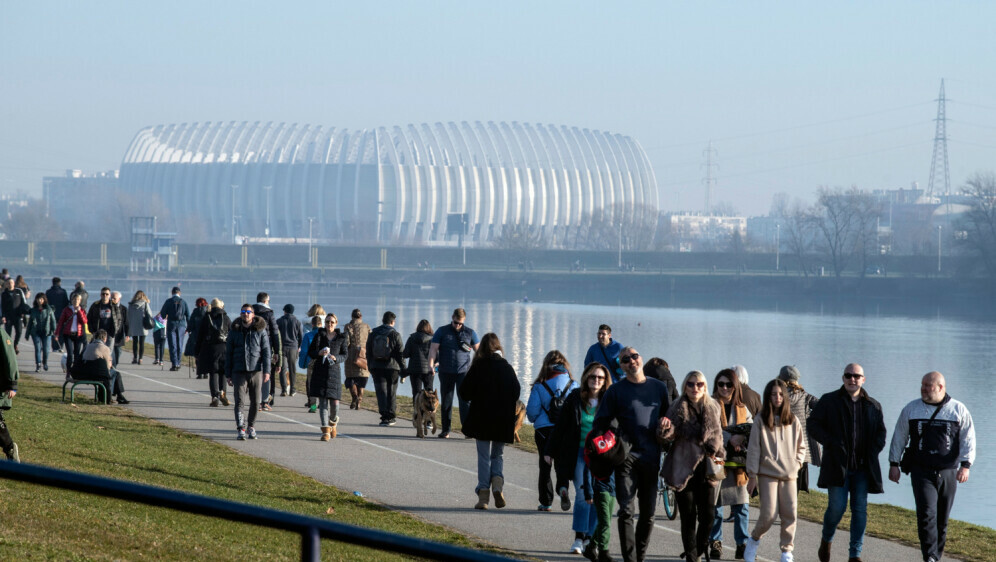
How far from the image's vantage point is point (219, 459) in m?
10.5

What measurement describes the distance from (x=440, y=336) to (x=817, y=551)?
19.2 ft

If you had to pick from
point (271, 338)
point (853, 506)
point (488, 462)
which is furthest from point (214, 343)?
point (853, 506)

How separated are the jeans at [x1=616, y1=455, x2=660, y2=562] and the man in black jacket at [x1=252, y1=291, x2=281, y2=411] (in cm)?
708

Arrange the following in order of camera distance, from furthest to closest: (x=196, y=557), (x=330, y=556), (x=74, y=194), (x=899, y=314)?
(x=74, y=194)
(x=899, y=314)
(x=330, y=556)
(x=196, y=557)

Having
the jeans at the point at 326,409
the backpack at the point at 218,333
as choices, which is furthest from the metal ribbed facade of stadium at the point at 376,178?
the jeans at the point at 326,409

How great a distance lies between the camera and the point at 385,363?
45.5ft

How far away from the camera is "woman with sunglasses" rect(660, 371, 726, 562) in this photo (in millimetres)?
6840

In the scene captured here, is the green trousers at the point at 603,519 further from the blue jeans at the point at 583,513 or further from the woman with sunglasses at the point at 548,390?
the woman with sunglasses at the point at 548,390

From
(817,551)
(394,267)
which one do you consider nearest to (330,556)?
(817,551)

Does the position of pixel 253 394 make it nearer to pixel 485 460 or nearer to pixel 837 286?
pixel 485 460

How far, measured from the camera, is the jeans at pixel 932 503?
294 inches

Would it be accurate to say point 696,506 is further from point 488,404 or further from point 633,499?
point 488,404

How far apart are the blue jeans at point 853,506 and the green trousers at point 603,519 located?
1.48 meters

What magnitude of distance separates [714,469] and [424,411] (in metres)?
6.45
